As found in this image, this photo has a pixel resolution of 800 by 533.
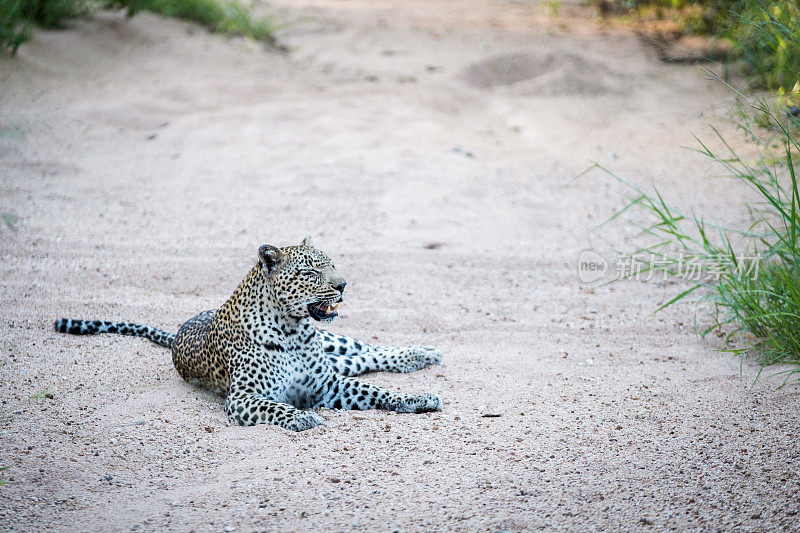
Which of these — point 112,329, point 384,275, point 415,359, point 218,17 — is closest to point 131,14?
point 218,17

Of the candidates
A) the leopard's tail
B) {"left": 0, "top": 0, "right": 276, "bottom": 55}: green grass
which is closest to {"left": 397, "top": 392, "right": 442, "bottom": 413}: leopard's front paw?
the leopard's tail

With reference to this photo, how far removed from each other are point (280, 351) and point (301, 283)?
486 millimetres

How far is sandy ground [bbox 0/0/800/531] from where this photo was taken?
4211 mm

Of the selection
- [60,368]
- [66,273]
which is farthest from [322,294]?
[66,273]

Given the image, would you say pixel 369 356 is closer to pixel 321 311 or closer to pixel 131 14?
pixel 321 311

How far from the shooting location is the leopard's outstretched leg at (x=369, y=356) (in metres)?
5.91

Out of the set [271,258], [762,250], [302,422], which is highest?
[271,258]

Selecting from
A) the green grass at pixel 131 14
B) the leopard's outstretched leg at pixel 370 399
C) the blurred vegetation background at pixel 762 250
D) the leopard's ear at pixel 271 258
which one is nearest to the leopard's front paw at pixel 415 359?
the leopard's outstretched leg at pixel 370 399

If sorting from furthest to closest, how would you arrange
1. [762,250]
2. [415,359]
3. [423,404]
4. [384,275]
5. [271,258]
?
[384,275], [762,250], [415,359], [271,258], [423,404]

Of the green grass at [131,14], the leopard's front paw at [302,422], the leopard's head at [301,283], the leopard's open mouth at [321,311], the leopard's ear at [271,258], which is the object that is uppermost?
the green grass at [131,14]

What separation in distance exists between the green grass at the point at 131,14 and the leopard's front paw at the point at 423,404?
7.89 metres

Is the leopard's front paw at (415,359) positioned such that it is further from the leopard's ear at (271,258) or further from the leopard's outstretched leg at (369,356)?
the leopard's ear at (271,258)

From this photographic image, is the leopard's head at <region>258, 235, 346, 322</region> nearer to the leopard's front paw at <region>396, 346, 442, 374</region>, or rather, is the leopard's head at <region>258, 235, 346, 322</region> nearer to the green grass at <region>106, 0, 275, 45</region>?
the leopard's front paw at <region>396, 346, 442, 374</region>

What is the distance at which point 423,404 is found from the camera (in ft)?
16.8
